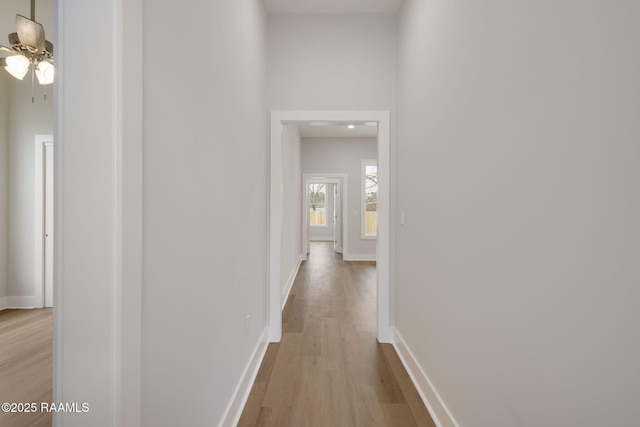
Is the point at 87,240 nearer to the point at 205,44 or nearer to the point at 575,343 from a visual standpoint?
the point at 205,44

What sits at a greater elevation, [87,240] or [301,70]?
[301,70]

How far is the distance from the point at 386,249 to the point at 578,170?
2.09 metres

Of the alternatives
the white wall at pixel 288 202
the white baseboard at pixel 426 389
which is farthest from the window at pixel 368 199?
the white baseboard at pixel 426 389

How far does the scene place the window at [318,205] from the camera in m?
12.3

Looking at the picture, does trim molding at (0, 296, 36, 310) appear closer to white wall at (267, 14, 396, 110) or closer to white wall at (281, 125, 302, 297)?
white wall at (281, 125, 302, 297)

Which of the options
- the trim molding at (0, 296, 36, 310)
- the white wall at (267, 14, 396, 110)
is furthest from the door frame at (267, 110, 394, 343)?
the trim molding at (0, 296, 36, 310)

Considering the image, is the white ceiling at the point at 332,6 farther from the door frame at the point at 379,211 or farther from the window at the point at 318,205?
the window at the point at 318,205

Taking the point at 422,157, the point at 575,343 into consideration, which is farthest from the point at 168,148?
the point at 422,157

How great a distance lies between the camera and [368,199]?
8.16 meters

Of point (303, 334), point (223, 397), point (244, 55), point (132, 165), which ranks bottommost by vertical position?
point (303, 334)

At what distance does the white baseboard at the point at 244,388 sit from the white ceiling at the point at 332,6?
118 inches

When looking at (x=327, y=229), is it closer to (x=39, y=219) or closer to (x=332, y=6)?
(x=39, y=219)

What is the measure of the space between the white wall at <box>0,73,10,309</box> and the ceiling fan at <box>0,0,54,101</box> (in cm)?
168

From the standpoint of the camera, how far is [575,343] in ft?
2.70
